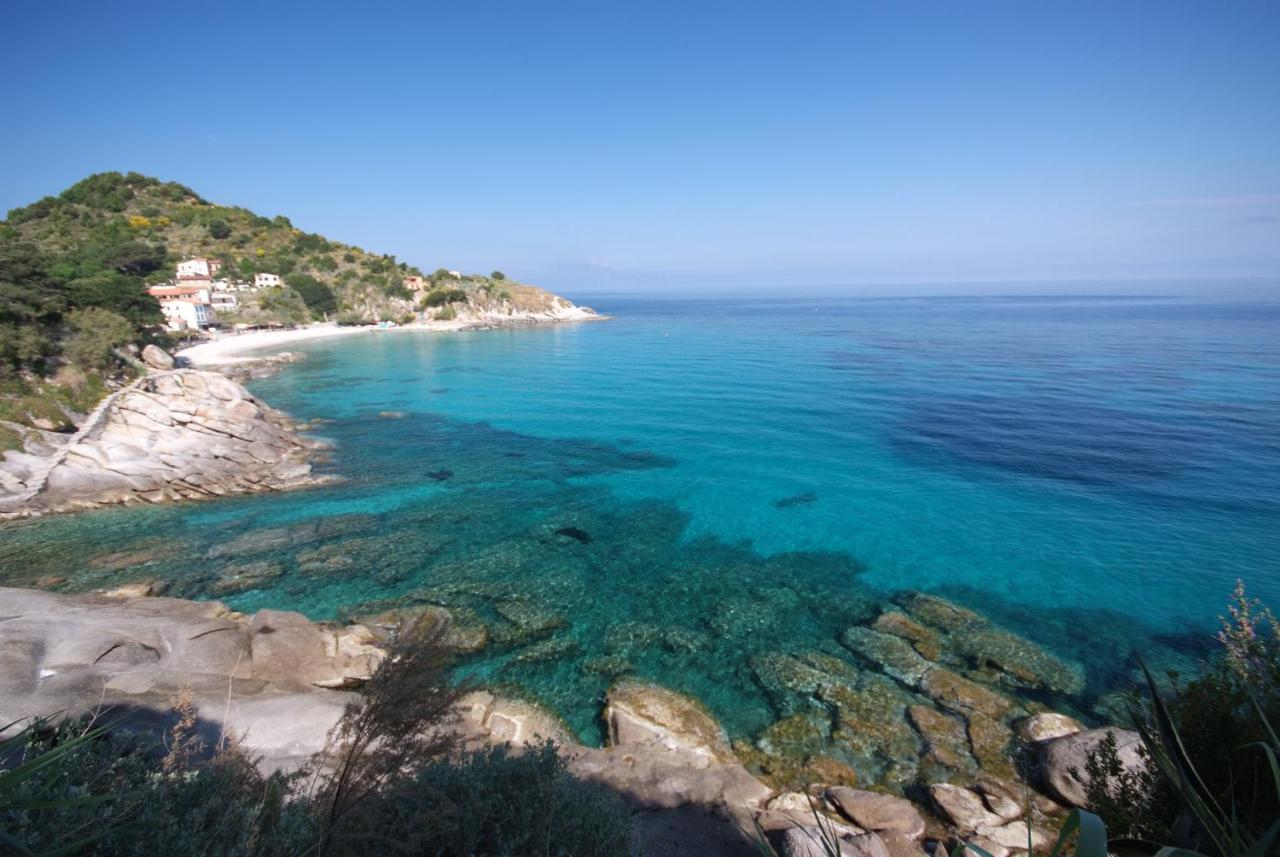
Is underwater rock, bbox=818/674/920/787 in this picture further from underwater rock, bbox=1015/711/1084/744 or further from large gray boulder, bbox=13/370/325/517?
large gray boulder, bbox=13/370/325/517

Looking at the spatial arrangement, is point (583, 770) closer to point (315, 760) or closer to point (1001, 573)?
point (315, 760)

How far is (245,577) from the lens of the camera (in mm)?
18094

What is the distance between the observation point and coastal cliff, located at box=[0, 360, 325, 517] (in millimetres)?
23375

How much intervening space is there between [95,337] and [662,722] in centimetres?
4377

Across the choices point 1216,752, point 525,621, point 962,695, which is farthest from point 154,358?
point 1216,752

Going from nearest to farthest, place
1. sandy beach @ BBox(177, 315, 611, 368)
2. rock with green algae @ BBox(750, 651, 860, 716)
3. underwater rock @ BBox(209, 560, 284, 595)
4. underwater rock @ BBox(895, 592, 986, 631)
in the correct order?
rock with green algae @ BBox(750, 651, 860, 716)
underwater rock @ BBox(895, 592, 986, 631)
underwater rock @ BBox(209, 560, 284, 595)
sandy beach @ BBox(177, 315, 611, 368)

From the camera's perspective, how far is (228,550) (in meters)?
19.8

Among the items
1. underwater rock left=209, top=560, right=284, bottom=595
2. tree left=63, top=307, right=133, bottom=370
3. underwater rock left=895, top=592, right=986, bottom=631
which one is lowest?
underwater rock left=895, top=592, right=986, bottom=631

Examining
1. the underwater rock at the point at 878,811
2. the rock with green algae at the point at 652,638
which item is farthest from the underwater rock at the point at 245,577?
the underwater rock at the point at 878,811

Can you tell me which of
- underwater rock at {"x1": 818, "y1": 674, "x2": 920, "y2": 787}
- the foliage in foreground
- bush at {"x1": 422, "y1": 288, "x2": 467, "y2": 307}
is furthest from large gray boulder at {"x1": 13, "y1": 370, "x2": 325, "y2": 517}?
bush at {"x1": 422, "y1": 288, "x2": 467, "y2": 307}

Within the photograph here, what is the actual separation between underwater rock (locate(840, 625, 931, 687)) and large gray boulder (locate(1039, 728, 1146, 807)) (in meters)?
2.94

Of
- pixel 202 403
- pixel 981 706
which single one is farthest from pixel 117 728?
pixel 202 403

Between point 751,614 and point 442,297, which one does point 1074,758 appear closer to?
point 751,614

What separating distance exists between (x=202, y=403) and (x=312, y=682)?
2169 centimetres
